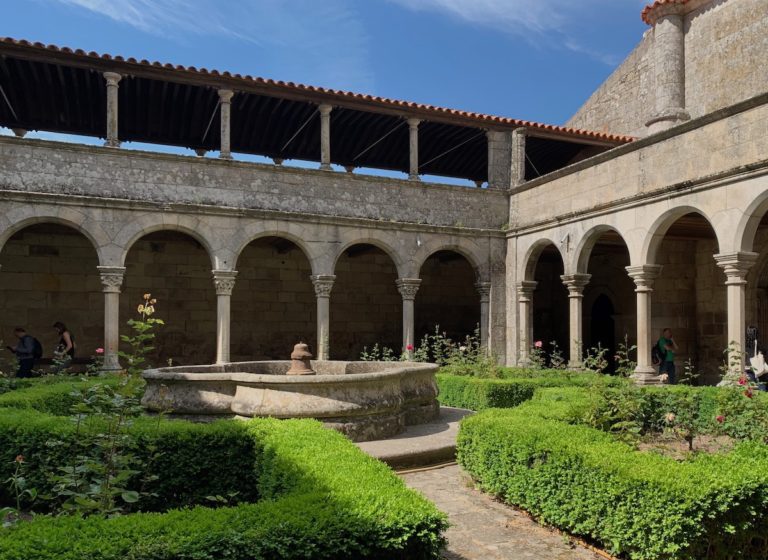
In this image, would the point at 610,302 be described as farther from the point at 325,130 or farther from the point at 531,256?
the point at 325,130

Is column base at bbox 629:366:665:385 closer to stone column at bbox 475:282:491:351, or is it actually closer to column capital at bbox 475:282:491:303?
stone column at bbox 475:282:491:351

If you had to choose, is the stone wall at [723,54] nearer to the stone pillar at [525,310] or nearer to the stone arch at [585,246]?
the stone arch at [585,246]

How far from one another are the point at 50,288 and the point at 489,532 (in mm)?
13375

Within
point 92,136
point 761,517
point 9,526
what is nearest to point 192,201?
point 92,136

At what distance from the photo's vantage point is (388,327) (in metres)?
18.9

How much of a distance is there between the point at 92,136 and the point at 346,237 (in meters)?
6.72

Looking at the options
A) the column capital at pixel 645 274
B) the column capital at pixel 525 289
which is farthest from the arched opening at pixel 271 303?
the column capital at pixel 645 274

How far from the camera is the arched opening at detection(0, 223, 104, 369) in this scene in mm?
14617

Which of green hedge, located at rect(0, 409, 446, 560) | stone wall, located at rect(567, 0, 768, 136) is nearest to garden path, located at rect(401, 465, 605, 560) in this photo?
green hedge, located at rect(0, 409, 446, 560)

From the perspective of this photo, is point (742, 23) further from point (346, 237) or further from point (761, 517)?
point (761, 517)

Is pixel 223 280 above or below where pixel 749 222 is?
below

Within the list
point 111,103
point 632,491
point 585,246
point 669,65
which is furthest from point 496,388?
point 669,65

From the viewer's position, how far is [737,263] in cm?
980

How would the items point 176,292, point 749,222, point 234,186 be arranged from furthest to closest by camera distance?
point 176,292
point 234,186
point 749,222
